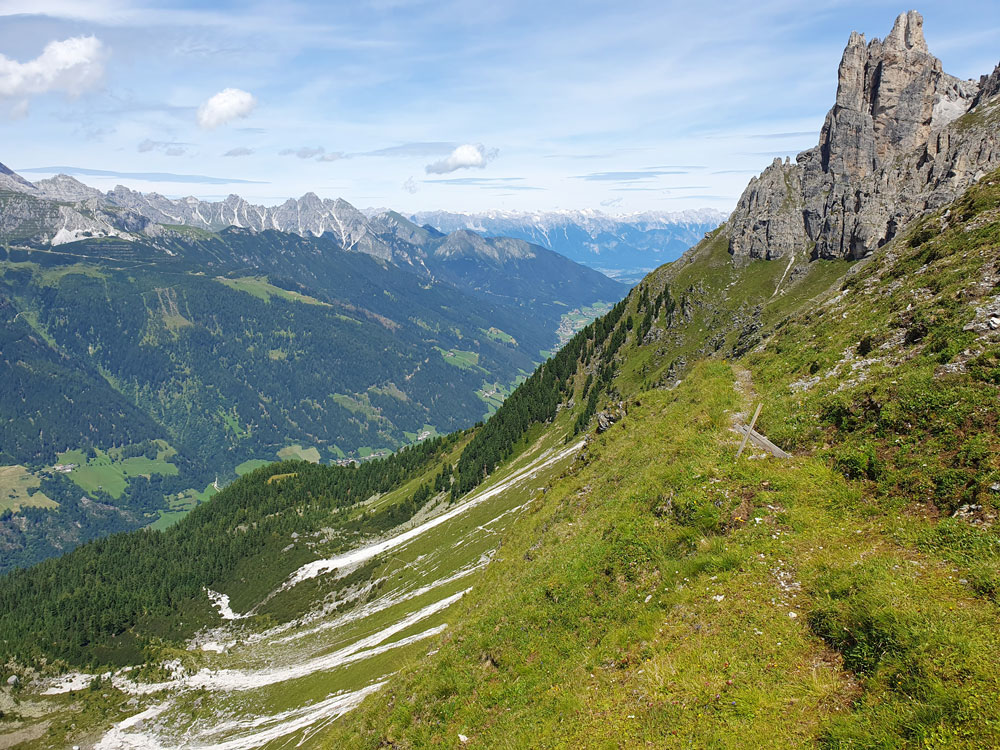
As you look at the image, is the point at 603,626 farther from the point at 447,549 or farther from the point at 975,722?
the point at 447,549

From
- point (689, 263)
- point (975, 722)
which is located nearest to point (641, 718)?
point (975, 722)

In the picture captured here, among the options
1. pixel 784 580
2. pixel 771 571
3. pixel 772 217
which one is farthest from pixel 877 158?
pixel 784 580

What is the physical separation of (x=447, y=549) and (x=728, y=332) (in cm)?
8525

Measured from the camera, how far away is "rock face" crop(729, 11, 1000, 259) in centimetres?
10662

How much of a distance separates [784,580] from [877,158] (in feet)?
538

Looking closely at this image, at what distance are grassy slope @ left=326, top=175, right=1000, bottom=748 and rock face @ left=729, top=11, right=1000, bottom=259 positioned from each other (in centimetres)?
9521

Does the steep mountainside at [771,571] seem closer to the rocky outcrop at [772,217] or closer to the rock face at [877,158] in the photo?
the rock face at [877,158]

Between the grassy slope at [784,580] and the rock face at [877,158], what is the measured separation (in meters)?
95.2

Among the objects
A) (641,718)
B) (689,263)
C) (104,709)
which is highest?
(689,263)

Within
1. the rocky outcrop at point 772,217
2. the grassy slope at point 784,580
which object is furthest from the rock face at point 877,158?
the grassy slope at point 784,580

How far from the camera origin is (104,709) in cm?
9156

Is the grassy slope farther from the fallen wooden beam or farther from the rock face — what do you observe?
the rock face

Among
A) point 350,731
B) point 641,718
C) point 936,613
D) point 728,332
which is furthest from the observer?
point 728,332

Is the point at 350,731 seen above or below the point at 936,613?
below
